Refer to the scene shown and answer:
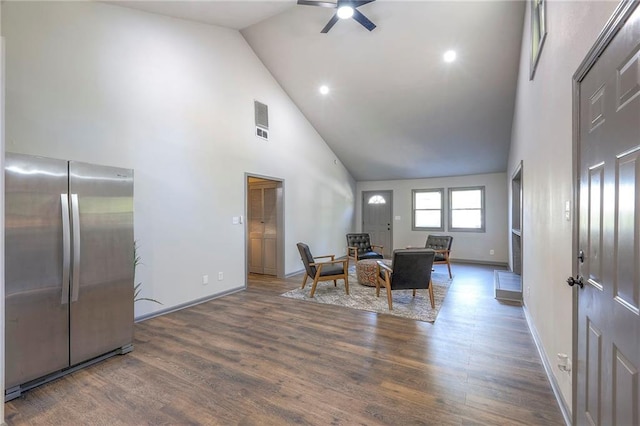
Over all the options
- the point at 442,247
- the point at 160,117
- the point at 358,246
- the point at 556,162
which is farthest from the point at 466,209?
the point at 160,117

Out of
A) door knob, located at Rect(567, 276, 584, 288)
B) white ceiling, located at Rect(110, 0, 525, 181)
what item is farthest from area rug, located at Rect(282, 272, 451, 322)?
white ceiling, located at Rect(110, 0, 525, 181)

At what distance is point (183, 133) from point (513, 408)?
4535 mm

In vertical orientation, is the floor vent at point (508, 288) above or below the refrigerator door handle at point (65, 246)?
below

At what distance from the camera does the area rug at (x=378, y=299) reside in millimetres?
3691

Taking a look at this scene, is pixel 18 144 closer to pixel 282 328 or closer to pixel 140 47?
pixel 140 47

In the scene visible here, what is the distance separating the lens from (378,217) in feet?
29.1

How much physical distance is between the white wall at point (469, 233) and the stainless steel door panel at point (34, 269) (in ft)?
25.2

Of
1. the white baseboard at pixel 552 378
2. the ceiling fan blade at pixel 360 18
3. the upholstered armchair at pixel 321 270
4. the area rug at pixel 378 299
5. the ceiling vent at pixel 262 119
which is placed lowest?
the area rug at pixel 378 299

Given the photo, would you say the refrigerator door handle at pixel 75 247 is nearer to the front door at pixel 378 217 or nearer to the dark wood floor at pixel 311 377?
the dark wood floor at pixel 311 377

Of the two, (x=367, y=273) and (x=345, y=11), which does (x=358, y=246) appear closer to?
(x=367, y=273)

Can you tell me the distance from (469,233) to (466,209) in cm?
66

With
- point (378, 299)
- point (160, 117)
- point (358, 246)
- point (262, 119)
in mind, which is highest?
point (262, 119)

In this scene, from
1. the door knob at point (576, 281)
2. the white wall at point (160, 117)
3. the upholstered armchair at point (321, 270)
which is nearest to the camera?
the door knob at point (576, 281)

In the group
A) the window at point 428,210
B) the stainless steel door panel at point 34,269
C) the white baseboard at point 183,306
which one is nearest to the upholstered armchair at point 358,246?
the window at point 428,210
